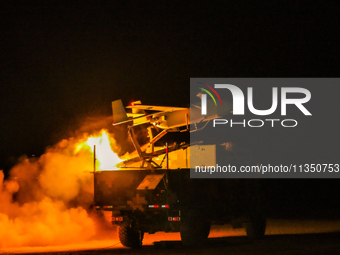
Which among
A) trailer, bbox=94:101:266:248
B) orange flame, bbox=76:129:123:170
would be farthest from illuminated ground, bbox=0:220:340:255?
orange flame, bbox=76:129:123:170

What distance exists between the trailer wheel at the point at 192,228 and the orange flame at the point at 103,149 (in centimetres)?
428

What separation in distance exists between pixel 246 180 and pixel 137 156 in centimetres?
404

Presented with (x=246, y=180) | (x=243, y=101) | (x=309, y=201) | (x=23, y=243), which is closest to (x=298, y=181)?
(x=309, y=201)

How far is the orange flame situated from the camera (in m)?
15.7

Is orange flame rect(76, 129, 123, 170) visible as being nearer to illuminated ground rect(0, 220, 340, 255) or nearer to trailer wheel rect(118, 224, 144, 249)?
illuminated ground rect(0, 220, 340, 255)

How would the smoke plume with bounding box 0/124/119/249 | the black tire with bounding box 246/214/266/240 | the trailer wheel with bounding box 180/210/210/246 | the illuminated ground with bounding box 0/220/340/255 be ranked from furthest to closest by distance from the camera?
→ the smoke plume with bounding box 0/124/119/249 < the black tire with bounding box 246/214/266/240 < the trailer wheel with bounding box 180/210/210/246 < the illuminated ground with bounding box 0/220/340/255

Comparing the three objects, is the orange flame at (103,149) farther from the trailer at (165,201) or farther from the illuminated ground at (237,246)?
the trailer at (165,201)

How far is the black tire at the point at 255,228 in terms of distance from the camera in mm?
14883

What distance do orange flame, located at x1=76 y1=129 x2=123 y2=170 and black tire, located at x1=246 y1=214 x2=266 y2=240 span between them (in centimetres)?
496

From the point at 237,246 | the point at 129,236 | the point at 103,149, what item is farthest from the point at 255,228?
the point at 103,149

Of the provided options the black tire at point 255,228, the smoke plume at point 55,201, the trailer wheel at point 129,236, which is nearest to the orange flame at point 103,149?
the smoke plume at point 55,201

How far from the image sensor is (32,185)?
19594mm

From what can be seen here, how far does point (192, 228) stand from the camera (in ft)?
40.0

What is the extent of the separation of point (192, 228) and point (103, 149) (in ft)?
17.2
